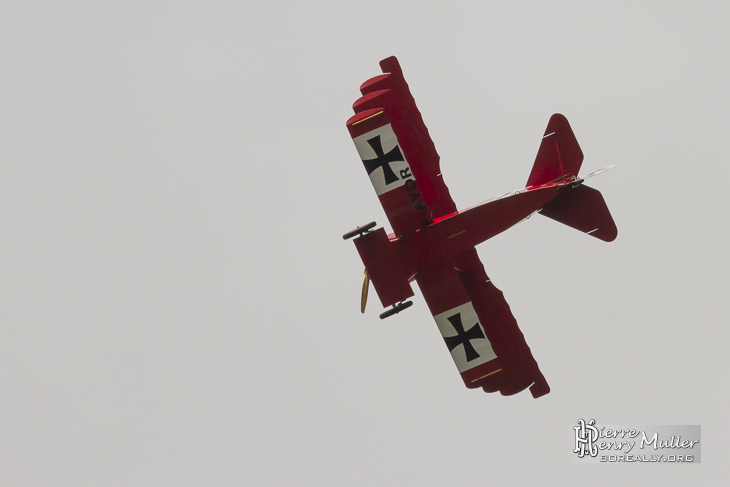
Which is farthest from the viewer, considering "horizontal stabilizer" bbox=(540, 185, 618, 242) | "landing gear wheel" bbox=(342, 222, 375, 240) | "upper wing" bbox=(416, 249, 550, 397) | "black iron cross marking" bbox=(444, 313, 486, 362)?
"black iron cross marking" bbox=(444, 313, 486, 362)

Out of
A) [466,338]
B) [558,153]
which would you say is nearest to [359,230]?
[466,338]

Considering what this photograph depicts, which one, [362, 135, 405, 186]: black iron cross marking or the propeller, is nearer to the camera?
[362, 135, 405, 186]: black iron cross marking

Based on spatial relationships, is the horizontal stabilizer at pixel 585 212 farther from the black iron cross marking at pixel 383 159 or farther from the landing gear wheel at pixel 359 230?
the landing gear wheel at pixel 359 230

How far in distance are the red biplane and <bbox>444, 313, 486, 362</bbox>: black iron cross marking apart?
12cm

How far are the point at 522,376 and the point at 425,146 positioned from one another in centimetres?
590

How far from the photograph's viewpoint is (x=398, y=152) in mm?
21312

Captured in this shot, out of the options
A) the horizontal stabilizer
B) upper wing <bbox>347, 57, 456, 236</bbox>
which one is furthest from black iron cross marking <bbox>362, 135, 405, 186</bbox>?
the horizontal stabilizer

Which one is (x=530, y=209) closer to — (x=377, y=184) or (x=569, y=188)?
(x=569, y=188)

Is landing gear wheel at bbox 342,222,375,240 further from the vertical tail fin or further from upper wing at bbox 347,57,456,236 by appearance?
the vertical tail fin

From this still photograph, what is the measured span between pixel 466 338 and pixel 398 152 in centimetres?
467

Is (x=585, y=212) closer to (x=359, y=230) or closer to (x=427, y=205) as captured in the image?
(x=427, y=205)

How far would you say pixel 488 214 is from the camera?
21.7 meters

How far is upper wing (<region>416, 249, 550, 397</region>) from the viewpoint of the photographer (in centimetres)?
2234

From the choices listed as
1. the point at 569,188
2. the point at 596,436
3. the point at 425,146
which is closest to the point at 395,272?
the point at 425,146
